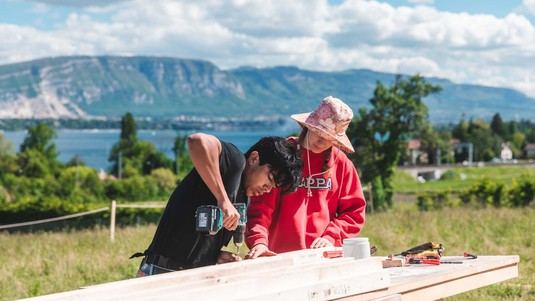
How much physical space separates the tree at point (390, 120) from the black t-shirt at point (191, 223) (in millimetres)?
42054

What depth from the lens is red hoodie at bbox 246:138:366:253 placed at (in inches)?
184

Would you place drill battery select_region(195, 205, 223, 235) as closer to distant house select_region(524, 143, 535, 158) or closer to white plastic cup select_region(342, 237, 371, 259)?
white plastic cup select_region(342, 237, 371, 259)

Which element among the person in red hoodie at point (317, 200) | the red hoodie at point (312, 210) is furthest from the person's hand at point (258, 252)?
the red hoodie at point (312, 210)

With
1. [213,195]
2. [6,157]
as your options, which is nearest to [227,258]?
[213,195]

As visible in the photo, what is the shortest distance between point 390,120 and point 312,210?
43.9m

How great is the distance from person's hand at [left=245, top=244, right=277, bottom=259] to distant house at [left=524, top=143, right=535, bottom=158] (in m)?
171

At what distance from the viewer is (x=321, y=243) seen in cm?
461

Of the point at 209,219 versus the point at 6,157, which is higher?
the point at 209,219

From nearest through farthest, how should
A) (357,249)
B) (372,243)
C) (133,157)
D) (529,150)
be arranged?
(357,249) < (372,243) < (133,157) < (529,150)

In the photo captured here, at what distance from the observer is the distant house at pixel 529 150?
A: 168 meters

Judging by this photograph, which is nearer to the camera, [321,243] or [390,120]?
[321,243]

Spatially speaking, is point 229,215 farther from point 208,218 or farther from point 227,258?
point 227,258

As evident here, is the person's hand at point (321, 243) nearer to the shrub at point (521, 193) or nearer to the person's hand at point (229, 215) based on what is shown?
the person's hand at point (229, 215)

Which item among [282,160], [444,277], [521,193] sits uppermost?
[282,160]
